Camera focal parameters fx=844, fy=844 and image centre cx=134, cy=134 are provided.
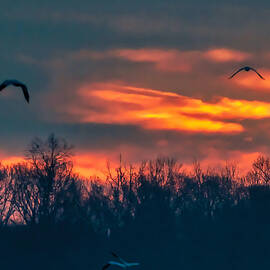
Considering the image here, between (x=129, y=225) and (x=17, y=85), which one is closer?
(x=17, y=85)

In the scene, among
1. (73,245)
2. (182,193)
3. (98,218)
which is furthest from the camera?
(182,193)

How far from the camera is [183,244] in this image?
102 metres

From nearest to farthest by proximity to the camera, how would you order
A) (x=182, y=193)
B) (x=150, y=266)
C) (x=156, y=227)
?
(x=150, y=266) → (x=156, y=227) → (x=182, y=193)

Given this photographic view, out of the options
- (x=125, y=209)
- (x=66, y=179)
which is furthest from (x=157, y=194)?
(x=66, y=179)

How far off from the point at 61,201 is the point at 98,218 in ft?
32.1

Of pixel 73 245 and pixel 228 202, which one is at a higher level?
pixel 228 202

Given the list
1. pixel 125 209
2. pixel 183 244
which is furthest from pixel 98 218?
pixel 183 244

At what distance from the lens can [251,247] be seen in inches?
3915

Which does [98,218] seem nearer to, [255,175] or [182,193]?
[182,193]

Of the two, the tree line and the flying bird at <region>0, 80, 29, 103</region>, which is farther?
the tree line

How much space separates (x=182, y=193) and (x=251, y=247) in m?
24.0

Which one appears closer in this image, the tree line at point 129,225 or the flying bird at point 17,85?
the flying bird at point 17,85

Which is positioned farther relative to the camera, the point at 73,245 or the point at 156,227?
the point at 156,227

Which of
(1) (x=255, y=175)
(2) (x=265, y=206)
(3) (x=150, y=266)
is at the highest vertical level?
(1) (x=255, y=175)
